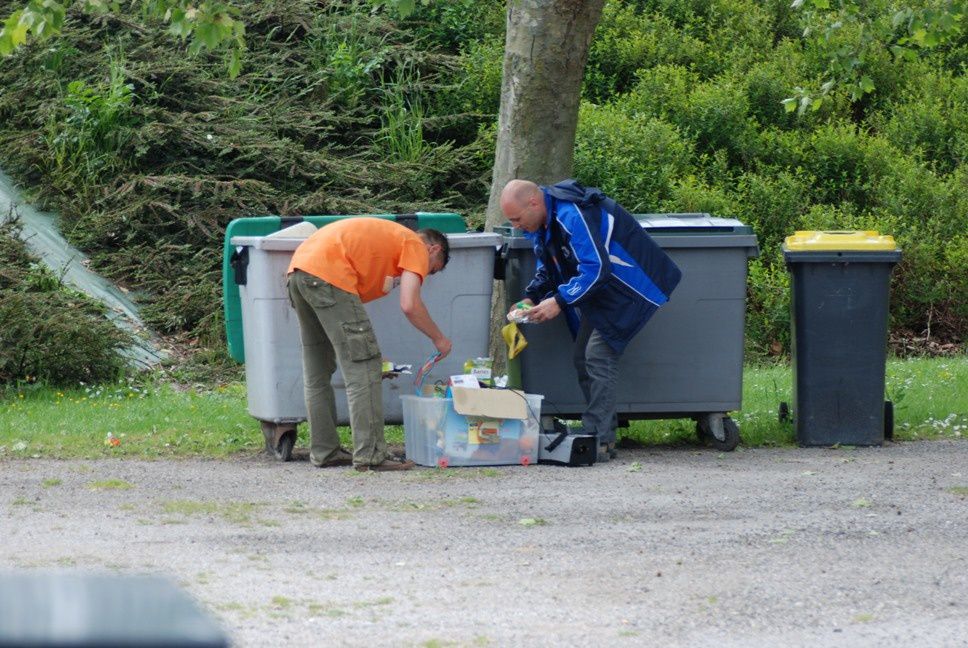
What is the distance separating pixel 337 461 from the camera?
776 cm

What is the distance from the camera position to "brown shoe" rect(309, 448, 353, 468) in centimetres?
773

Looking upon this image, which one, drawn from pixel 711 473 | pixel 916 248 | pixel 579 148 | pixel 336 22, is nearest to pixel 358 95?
pixel 336 22

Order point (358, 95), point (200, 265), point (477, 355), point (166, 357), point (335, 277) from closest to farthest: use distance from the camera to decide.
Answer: point (335, 277), point (477, 355), point (166, 357), point (200, 265), point (358, 95)

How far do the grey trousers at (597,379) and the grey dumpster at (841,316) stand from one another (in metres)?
1.27

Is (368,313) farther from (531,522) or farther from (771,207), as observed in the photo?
(771,207)

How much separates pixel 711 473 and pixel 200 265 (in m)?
6.95

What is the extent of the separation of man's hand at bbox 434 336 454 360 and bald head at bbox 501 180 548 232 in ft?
2.48

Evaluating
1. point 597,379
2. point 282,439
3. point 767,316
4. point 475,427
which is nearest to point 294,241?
point 282,439

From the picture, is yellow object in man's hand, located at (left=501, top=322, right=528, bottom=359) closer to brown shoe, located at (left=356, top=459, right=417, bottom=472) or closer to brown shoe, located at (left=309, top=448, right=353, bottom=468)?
brown shoe, located at (left=356, top=459, right=417, bottom=472)

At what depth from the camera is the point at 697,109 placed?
16.1 m

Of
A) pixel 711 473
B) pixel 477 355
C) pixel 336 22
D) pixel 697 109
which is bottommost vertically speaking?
pixel 711 473

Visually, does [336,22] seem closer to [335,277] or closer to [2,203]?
[2,203]

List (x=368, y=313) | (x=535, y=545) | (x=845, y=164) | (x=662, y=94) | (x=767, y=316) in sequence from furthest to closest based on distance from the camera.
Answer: (x=662, y=94), (x=845, y=164), (x=767, y=316), (x=368, y=313), (x=535, y=545)

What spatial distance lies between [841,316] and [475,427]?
2.36 meters
